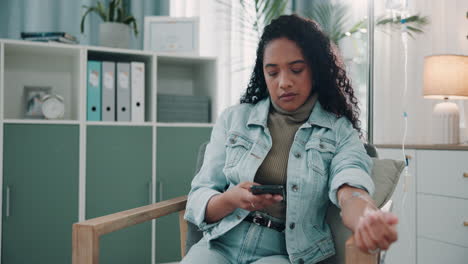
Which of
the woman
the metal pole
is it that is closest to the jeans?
the woman

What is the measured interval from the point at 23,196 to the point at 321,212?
4.94 ft

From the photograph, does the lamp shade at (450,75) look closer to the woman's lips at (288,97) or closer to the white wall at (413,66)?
the white wall at (413,66)

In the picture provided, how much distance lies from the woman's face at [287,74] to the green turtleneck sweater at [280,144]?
31mm

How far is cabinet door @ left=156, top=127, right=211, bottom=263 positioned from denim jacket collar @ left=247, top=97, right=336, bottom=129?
41.8 inches

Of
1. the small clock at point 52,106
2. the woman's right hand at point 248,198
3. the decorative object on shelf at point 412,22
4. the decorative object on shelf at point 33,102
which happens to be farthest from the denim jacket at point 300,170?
the decorative object on shelf at point 412,22

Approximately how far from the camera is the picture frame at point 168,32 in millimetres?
2393

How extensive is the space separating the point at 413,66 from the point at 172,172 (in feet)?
5.22

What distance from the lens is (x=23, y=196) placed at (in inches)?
78.7

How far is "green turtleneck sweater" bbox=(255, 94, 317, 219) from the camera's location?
1167 millimetres

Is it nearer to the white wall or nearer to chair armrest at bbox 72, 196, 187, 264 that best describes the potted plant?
chair armrest at bbox 72, 196, 187, 264

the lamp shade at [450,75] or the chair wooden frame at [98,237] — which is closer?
the chair wooden frame at [98,237]

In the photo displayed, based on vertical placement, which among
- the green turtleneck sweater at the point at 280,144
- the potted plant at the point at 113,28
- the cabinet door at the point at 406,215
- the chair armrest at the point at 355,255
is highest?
the potted plant at the point at 113,28

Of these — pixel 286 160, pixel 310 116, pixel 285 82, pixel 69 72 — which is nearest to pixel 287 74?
pixel 285 82

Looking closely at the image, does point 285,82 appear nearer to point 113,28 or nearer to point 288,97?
point 288,97
